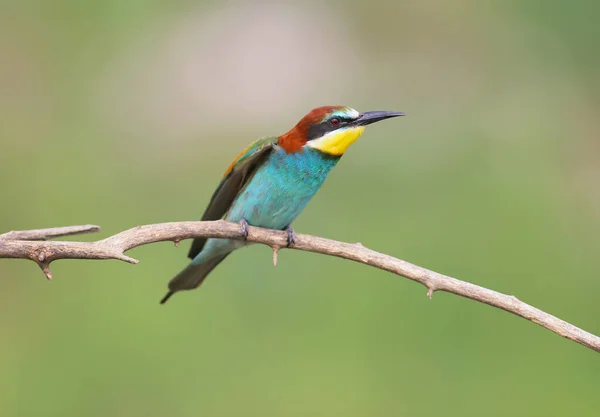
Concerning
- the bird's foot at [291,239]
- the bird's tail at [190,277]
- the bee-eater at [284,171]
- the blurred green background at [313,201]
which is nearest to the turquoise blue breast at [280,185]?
the bee-eater at [284,171]

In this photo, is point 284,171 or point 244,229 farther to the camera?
point 284,171

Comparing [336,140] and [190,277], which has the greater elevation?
[336,140]

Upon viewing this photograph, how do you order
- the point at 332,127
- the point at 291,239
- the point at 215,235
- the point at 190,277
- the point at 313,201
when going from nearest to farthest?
1. the point at 215,235
2. the point at 291,239
3. the point at 332,127
4. the point at 190,277
5. the point at 313,201

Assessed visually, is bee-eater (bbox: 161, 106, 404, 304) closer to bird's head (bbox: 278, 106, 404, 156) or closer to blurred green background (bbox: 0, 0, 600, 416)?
bird's head (bbox: 278, 106, 404, 156)

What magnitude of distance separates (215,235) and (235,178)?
61 cm

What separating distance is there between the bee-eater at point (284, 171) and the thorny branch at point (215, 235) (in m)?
0.33

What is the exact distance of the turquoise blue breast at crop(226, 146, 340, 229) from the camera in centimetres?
315

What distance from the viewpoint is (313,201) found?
16.7 feet

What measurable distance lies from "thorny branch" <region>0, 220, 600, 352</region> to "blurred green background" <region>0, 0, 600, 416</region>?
4.71ft

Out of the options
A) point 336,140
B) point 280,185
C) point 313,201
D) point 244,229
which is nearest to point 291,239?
point 244,229

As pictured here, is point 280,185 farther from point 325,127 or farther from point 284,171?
point 325,127

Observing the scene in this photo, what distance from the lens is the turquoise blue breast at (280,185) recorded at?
3146 mm

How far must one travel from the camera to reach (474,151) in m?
5.74

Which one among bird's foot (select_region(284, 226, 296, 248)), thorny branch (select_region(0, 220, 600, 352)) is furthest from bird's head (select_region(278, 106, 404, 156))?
thorny branch (select_region(0, 220, 600, 352))
